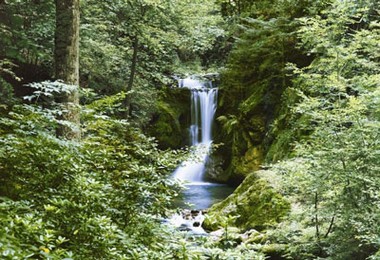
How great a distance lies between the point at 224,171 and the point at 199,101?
3.61 metres

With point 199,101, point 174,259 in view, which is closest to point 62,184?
point 174,259

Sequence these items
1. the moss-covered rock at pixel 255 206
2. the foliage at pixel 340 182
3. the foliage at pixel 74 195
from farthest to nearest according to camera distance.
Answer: the moss-covered rock at pixel 255 206
the foliage at pixel 340 182
the foliage at pixel 74 195

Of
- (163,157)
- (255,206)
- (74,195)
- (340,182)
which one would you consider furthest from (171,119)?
(74,195)

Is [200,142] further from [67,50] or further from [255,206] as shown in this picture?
[67,50]

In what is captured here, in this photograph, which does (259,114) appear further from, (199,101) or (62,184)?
(62,184)

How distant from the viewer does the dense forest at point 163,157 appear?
202cm

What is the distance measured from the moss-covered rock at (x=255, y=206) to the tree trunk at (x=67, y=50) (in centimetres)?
280

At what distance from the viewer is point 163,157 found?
299 cm

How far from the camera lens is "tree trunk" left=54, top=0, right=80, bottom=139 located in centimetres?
405

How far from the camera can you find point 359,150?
11.3ft

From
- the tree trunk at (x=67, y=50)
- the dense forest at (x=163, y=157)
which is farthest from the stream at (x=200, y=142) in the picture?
the tree trunk at (x=67, y=50)

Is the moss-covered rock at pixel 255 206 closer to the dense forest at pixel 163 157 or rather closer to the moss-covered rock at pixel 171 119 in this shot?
the dense forest at pixel 163 157

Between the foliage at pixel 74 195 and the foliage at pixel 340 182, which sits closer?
the foliage at pixel 74 195

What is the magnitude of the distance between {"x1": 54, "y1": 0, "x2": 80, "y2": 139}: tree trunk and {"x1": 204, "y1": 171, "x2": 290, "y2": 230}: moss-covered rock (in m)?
2.80
